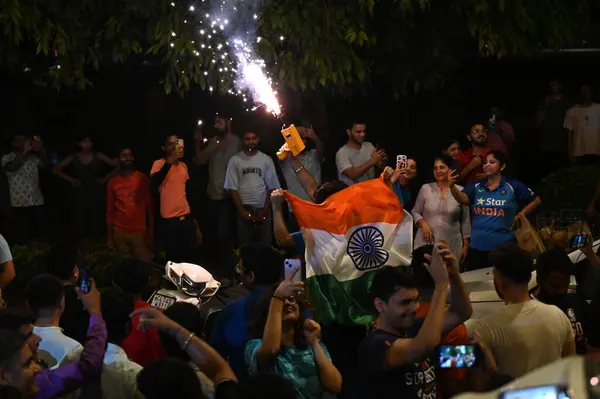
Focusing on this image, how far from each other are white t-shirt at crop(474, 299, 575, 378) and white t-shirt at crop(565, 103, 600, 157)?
9114 mm

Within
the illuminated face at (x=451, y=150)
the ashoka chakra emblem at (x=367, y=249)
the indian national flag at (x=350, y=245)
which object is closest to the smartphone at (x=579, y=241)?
the indian national flag at (x=350, y=245)

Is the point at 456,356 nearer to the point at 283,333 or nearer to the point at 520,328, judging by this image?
the point at 520,328

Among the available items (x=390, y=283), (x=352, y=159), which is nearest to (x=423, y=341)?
(x=390, y=283)

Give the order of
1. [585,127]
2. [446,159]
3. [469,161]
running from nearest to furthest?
[446,159]
[469,161]
[585,127]

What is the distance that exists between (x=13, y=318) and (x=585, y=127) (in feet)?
33.4

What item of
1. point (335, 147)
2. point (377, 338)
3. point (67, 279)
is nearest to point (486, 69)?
point (335, 147)

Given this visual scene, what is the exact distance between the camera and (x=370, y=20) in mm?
11852

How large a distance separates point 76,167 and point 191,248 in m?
2.62

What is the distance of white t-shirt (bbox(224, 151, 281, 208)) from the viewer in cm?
1162

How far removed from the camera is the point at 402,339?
4.63m

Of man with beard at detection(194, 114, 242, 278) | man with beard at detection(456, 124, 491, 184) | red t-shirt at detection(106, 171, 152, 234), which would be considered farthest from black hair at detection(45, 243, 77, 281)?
man with beard at detection(456, 124, 491, 184)

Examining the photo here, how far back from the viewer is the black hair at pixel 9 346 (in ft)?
14.9

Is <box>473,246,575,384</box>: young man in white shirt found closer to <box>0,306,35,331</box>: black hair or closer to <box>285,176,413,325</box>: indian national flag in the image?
<box>285,176,413,325</box>: indian national flag

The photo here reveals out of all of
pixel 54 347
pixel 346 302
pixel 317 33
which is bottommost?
pixel 346 302
